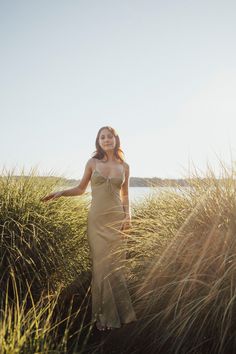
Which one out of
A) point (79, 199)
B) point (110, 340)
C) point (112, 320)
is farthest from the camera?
point (79, 199)

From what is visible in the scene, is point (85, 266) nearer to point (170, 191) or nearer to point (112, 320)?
point (112, 320)

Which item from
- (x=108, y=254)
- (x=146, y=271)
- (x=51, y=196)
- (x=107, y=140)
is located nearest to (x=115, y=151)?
(x=107, y=140)

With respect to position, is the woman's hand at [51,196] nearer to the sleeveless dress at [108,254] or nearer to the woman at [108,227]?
the woman at [108,227]

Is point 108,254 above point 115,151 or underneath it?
underneath

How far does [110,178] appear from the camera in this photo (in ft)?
13.6

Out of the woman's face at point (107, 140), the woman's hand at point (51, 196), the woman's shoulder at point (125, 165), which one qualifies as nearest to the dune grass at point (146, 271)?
the woman's hand at point (51, 196)

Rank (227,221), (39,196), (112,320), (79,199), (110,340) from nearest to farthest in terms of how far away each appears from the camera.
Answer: (227,221), (110,340), (112,320), (39,196), (79,199)

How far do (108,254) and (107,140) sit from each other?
4.13 feet

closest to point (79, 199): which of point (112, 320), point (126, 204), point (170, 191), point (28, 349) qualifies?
point (126, 204)

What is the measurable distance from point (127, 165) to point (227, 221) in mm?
1580

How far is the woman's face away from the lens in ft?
14.3

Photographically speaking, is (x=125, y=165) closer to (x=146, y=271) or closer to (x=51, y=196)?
(x=51, y=196)

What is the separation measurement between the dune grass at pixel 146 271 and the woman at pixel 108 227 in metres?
0.15

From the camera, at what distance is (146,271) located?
339 cm
